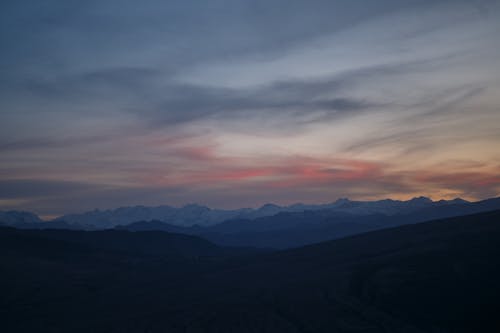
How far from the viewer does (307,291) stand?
42531 millimetres

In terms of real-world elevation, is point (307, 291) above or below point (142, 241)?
below

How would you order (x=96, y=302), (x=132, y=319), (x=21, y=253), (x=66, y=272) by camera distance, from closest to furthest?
(x=132, y=319), (x=96, y=302), (x=66, y=272), (x=21, y=253)

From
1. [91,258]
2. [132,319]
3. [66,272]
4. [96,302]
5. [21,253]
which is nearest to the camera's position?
[132,319]

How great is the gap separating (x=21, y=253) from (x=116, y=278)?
32.4m

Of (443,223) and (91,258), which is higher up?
(443,223)

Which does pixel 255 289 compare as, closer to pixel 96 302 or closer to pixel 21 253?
pixel 96 302

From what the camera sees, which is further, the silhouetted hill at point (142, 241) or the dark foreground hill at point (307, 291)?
the silhouetted hill at point (142, 241)

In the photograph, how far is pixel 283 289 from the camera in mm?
44812

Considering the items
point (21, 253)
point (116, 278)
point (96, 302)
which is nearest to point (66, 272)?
point (116, 278)

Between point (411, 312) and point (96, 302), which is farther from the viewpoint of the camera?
point (96, 302)

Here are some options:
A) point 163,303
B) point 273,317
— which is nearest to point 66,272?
point 163,303

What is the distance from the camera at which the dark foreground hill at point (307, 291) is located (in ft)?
110

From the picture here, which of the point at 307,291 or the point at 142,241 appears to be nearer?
the point at 307,291

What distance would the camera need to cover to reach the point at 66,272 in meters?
76.9
